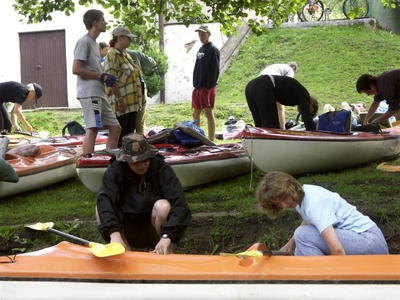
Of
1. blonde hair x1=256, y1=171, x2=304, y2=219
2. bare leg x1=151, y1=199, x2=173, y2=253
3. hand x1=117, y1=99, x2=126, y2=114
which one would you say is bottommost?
bare leg x1=151, y1=199, x2=173, y2=253

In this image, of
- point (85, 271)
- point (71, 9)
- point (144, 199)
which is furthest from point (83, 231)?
point (71, 9)

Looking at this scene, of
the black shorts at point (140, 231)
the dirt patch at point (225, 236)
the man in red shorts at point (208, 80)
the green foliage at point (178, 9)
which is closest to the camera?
the black shorts at point (140, 231)

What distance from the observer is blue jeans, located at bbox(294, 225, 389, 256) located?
4012mm

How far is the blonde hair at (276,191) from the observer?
396cm

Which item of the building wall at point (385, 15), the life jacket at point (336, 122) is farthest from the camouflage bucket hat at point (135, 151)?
the building wall at point (385, 15)

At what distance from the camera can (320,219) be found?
3979 mm

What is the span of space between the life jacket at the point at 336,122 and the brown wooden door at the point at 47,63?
12355 millimetres

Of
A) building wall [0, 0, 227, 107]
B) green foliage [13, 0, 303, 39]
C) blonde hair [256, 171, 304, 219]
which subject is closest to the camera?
blonde hair [256, 171, 304, 219]

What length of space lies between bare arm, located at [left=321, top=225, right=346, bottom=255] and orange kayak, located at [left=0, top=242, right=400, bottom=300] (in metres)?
0.22

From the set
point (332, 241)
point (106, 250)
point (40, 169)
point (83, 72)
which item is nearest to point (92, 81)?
point (83, 72)

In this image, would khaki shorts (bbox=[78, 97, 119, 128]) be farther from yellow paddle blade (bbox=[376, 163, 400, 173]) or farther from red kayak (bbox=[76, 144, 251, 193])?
yellow paddle blade (bbox=[376, 163, 400, 173])

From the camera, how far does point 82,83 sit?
7.46 metres

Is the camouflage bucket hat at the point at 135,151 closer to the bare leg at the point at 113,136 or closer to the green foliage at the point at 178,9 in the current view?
the bare leg at the point at 113,136

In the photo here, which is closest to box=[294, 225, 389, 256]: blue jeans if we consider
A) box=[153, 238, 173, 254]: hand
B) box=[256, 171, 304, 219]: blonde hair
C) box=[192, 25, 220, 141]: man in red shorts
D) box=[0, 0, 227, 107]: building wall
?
box=[256, 171, 304, 219]: blonde hair
